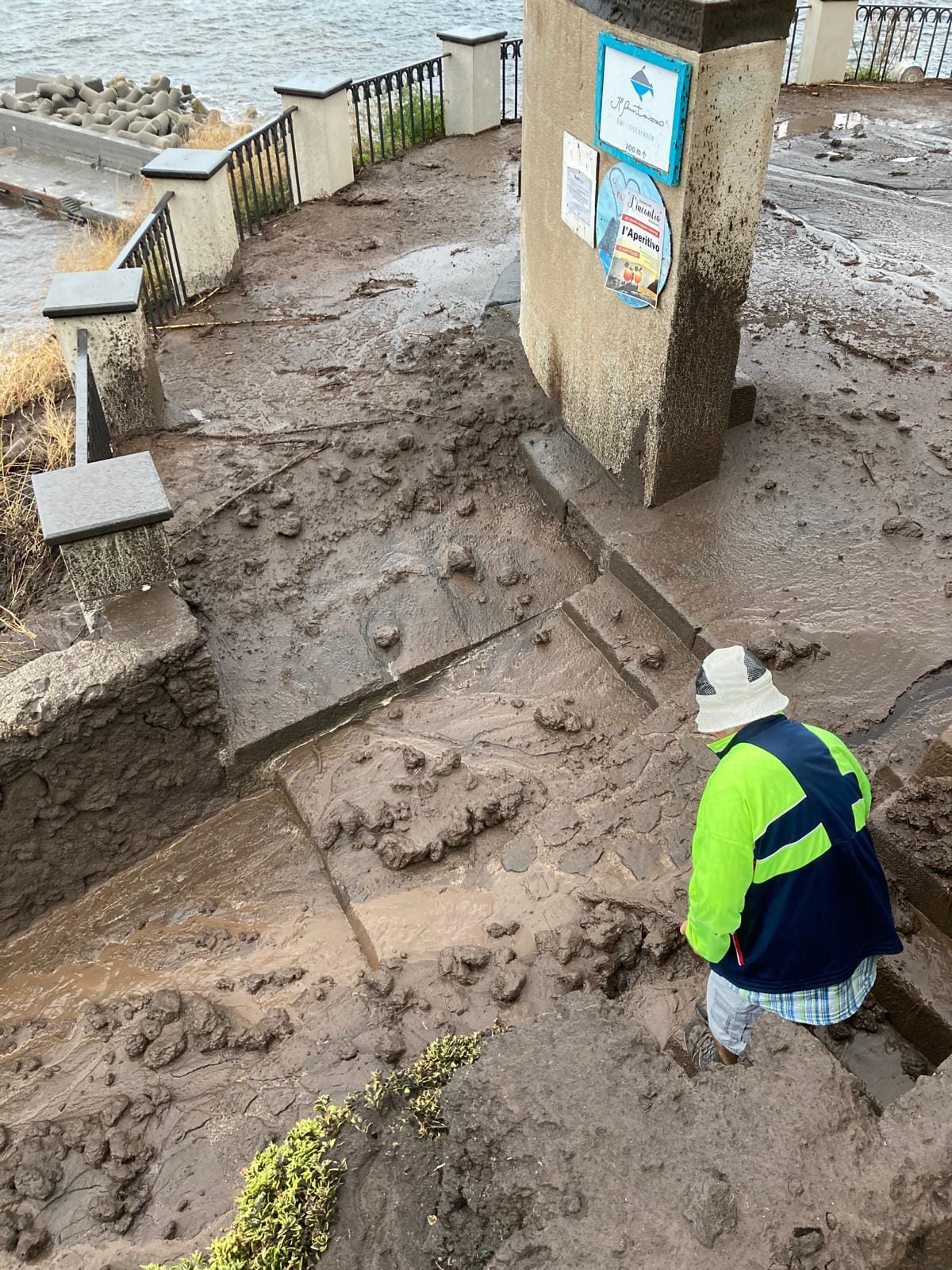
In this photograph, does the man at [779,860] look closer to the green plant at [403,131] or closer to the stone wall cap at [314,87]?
the stone wall cap at [314,87]

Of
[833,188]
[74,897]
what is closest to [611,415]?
[74,897]

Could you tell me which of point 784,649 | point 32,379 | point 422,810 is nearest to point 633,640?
point 784,649

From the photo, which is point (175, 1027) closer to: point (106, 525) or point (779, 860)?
point (106, 525)

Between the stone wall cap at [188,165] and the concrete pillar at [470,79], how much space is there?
4.96 meters

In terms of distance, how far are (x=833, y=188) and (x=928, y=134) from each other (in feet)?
9.48

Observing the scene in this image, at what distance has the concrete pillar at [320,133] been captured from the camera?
10.4 meters

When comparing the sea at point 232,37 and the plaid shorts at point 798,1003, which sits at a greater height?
the plaid shorts at point 798,1003

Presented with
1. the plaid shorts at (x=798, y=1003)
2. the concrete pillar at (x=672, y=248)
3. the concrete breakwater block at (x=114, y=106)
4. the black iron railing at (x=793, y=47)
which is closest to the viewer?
the plaid shorts at (x=798, y=1003)

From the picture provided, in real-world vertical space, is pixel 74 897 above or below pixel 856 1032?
below

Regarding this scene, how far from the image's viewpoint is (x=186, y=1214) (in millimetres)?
3336

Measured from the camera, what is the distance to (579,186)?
5523 millimetres

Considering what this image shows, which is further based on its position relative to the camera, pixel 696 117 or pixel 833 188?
pixel 833 188

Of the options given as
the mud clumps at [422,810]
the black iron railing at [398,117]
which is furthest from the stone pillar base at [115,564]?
the black iron railing at [398,117]

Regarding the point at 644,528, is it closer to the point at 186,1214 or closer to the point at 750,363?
the point at 750,363
